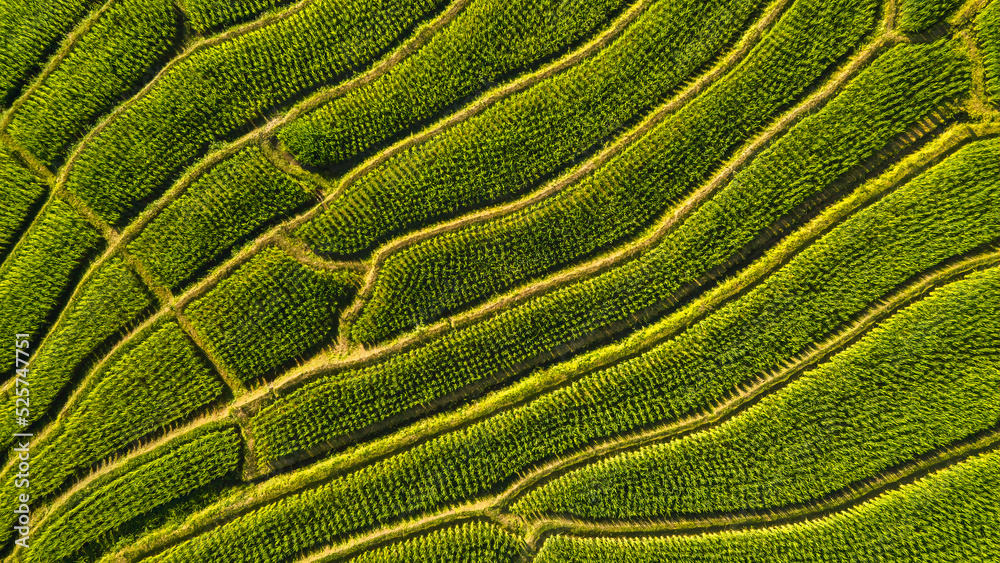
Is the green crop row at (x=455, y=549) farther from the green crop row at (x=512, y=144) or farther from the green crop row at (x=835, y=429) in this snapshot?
the green crop row at (x=512, y=144)

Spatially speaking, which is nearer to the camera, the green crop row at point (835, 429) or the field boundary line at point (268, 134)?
the green crop row at point (835, 429)

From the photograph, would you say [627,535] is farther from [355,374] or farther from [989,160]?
[989,160]

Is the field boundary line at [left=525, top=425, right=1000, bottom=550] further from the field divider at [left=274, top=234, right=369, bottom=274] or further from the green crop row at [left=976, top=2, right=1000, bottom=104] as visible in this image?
the green crop row at [left=976, top=2, right=1000, bottom=104]

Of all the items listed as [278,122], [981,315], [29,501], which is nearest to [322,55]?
[278,122]

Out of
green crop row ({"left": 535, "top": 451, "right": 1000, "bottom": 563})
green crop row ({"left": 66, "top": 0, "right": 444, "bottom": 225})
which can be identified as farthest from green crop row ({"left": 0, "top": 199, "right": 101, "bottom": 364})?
green crop row ({"left": 535, "top": 451, "right": 1000, "bottom": 563})

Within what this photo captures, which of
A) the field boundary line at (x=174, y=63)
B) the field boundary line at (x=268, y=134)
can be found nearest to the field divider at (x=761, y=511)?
the field boundary line at (x=268, y=134)
